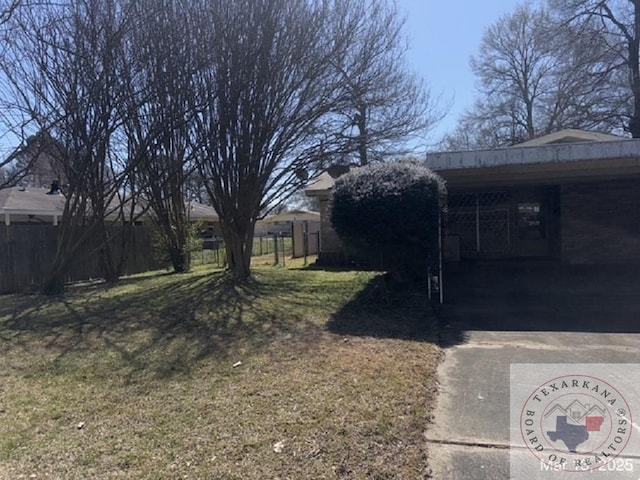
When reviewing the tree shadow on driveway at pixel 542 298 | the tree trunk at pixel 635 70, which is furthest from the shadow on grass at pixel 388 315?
the tree trunk at pixel 635 70

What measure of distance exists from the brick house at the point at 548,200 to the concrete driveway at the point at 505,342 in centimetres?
175

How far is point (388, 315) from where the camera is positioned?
691 cm

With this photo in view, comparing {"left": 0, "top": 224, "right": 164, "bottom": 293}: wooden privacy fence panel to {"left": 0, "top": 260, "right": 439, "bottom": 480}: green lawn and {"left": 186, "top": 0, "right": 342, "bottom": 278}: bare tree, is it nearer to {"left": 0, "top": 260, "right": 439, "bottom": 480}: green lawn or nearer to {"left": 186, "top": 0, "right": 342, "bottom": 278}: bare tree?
{"left": 186, "top": 0, "right": 342, "bottom": 278}: bare tree

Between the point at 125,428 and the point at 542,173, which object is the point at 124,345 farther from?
the point at 542,173

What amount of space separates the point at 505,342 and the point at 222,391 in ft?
11.6

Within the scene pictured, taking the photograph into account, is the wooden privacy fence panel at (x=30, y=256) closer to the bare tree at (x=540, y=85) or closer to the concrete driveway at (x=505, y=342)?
the concrete driveway at (x=505, y=342)

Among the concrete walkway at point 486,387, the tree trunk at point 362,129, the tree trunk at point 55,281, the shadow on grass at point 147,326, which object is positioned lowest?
the concrete walkway at point 486,387

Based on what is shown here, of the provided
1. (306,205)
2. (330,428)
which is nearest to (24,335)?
(330,428)

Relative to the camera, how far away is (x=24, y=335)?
6.44 m

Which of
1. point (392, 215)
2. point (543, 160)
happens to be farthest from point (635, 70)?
point (392, 215)

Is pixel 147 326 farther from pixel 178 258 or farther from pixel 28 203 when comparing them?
pixel 28 203

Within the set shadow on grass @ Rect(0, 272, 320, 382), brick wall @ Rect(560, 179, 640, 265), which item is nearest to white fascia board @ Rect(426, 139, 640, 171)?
shadow on grass @ Rect(0, 272, 320, 382)

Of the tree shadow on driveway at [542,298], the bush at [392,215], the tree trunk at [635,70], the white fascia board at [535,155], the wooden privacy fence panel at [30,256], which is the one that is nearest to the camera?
the tree shadow on driveway at [542,298]

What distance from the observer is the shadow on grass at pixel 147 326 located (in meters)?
5.05
